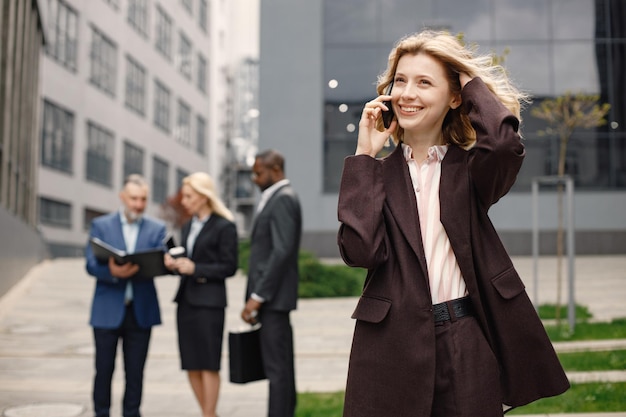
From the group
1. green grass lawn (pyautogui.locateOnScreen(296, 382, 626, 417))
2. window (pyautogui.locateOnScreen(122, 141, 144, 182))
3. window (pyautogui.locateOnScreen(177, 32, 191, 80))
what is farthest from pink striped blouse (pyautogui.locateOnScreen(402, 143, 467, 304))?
window (pyautogui.locateOnScreen(177, 32, 191, 80))

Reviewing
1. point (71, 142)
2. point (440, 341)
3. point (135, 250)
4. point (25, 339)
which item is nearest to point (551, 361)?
point (440, 341)

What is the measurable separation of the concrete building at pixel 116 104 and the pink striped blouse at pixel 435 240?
27610 millimetres

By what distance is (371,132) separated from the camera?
2787 mm

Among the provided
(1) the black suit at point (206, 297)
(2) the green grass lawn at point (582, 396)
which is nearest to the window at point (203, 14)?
(2) the green grass lawn at point (582, 396)

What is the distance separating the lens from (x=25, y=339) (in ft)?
37.2

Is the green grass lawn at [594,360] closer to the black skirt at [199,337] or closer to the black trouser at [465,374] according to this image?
the black skirt at [199,337]

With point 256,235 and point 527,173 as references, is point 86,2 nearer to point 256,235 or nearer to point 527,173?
point 527,173

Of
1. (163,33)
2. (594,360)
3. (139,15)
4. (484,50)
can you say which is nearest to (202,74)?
(163,33)

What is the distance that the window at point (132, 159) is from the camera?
4450 centimetres

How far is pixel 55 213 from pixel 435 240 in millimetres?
→ 35946

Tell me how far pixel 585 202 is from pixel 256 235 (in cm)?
1966

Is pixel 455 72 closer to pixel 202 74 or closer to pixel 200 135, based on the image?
pixel 200 135

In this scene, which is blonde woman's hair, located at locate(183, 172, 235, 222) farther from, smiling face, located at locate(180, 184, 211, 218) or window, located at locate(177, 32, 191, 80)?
window, located at locate(177, 32, 191, 80)

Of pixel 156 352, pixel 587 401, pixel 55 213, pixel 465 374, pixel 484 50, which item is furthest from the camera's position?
pixel 55 213
